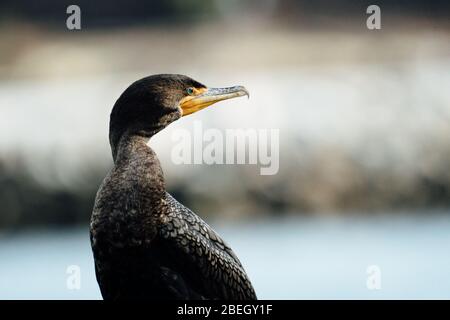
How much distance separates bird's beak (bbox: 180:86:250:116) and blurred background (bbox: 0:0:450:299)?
4.63m

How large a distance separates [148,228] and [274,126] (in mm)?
9597

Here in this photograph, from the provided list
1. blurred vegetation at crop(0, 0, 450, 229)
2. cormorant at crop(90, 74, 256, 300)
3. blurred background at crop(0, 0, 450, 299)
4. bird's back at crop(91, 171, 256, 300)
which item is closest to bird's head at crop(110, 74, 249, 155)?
cormorant at crop(90, 74, 256, 300)

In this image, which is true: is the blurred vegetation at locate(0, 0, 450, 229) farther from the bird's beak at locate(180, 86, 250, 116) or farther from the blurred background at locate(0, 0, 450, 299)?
the bird's beak at locate(180, 86, 250, 116)

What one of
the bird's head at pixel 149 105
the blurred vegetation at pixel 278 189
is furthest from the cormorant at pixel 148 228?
the blurred vegetation at pixel 278 189

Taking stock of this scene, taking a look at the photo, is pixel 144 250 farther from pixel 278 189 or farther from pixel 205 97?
pixel 278 189

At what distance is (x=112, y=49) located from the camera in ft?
57.2

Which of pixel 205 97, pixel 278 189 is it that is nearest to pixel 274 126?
pixel 278 189

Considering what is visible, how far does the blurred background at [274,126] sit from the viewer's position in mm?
12273

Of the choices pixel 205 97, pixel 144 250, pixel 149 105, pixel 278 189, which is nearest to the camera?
pixel 144 250

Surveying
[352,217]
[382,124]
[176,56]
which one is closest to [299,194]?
[352,217]

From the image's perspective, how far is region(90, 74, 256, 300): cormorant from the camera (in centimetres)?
454

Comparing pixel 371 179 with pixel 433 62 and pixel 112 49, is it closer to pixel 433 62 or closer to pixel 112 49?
pixel 433 62

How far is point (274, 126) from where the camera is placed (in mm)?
14102

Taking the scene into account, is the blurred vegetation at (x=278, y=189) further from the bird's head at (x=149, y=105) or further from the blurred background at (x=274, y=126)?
the bird's head at (x=149, y=105)
